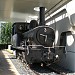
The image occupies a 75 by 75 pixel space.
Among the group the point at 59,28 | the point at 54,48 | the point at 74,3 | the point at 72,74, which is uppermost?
the point at 74,3

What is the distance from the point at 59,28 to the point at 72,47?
3462 millimetres

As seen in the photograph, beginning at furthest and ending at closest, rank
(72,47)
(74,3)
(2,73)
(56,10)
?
(56,10) → (72,47) → (74,3) → (2,73)

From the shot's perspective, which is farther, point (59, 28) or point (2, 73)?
point (59, 28)

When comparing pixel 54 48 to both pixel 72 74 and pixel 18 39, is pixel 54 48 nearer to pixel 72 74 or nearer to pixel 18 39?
pixel 72 74

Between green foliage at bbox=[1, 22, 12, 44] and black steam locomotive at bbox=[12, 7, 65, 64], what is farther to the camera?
green foliage at bbox=[1, 22, 12, 44]

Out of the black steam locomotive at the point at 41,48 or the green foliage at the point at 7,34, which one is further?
the green foliage at the point at 7,34

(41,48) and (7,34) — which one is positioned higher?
(7,34)

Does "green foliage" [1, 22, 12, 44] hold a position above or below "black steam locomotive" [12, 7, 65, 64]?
above

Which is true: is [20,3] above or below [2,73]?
above

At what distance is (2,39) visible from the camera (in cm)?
6831

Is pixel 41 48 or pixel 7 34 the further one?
pixel 7 34

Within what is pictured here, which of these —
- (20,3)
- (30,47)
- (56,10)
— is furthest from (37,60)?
(56,10)

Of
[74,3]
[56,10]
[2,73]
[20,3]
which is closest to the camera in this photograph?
[2,73]

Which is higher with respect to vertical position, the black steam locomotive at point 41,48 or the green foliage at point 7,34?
the green foliage at point 7,34
